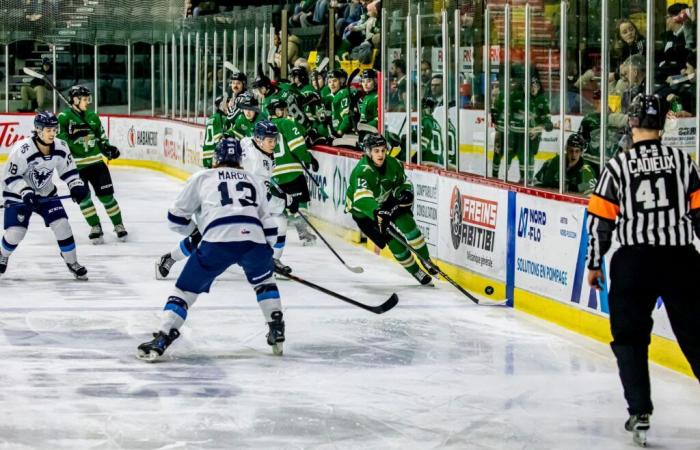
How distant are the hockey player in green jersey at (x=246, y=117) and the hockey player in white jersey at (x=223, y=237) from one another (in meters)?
5.45

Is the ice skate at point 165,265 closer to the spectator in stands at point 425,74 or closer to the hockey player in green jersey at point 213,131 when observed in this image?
the spectator in stands at point 425,74

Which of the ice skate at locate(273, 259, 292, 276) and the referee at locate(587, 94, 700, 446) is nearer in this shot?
the referee at locate(587, 94, 700, 446)

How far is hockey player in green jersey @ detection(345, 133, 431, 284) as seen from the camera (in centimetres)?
961

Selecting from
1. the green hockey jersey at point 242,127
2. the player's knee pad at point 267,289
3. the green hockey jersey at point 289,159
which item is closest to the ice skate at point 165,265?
the green hockey jersey at point 289,159

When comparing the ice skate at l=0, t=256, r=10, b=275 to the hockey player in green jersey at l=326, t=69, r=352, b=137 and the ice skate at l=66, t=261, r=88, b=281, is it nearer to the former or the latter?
the ice skate at l=66, t=261, r=88, b=281

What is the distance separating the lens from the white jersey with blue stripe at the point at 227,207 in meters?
6.81

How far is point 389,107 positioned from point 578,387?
6.00m

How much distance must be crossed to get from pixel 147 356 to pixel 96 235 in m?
5.37

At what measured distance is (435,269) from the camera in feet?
31.0

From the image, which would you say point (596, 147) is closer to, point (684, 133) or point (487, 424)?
point (684, 133)

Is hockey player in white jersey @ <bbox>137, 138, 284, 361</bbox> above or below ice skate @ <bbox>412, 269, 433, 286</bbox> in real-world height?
above

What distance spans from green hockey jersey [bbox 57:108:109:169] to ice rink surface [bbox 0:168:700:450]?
2.56m

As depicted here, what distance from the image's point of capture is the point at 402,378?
21.6ft

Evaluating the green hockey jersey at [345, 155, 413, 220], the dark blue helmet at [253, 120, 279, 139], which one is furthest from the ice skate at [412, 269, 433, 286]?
the dark blue helmet at [253, 120, 279, 139]
